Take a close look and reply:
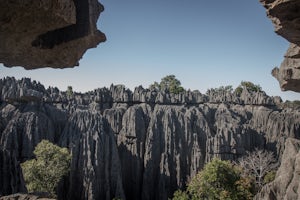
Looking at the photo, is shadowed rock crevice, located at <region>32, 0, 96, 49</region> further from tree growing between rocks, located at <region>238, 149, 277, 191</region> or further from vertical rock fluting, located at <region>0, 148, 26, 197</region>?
tree growing between rocks, located at <region>238, 149, 277, 191</region>

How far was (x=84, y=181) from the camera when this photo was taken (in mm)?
29766

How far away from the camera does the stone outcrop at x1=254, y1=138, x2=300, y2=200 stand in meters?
10.5

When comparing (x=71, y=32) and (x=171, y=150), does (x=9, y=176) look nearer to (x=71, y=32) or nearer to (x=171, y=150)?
(x=71, y=32)

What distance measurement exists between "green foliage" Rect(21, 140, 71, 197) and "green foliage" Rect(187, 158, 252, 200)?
1089 centimetres

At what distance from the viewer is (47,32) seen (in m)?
5.76

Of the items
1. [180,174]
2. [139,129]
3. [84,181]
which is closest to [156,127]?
[139,129]

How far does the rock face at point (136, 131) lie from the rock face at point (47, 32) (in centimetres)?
2223

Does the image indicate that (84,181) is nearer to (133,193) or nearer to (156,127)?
(133,193)

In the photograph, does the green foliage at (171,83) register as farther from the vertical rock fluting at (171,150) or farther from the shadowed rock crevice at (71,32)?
the shadowed rock crevice at (71,32)

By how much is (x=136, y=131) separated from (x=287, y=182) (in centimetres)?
3014

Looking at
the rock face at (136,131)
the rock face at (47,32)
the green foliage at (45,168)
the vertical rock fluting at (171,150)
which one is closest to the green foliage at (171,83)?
the rock face at (136,131)

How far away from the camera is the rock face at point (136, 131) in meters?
31.2

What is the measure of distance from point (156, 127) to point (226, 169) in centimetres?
1977

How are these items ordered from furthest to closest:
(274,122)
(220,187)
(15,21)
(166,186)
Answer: (274,122) → (166,186) → (220,187) → (15,21)
